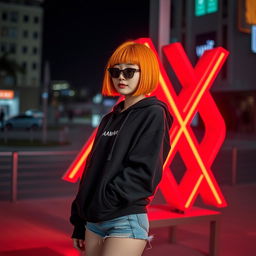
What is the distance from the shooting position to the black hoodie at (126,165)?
2.24 meters

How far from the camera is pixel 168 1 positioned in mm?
5766

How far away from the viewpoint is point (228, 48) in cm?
3550

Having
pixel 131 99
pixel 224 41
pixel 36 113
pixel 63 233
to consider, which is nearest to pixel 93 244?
pixel 131 99

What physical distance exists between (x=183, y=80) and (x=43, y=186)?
591 cm

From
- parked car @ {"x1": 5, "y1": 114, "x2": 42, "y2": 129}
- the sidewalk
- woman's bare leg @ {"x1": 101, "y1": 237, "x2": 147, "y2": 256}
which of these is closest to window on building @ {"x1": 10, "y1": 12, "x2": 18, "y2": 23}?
parked car @ {"x1": 5, "y1": 114, "x2": 42, "y2": 129}

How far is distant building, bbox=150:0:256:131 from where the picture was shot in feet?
115

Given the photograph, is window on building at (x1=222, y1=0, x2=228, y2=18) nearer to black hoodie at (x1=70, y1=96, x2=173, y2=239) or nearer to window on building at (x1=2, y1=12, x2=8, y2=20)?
black hoodie at (x1=70, y1=96, x2=173, y2=239)

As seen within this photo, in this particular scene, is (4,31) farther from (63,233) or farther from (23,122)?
(63,233)

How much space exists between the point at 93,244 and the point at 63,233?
3877mm

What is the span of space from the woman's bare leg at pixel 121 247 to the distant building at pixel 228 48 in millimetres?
31050

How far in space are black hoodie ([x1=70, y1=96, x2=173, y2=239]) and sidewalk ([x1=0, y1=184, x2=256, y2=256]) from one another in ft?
9.49

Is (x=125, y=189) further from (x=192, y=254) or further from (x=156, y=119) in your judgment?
(x=192, y=254)

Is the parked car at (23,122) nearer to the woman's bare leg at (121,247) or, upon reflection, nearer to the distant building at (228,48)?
the distant building at (228,48)

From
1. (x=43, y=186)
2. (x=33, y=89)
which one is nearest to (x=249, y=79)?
(x=43, y=186)
